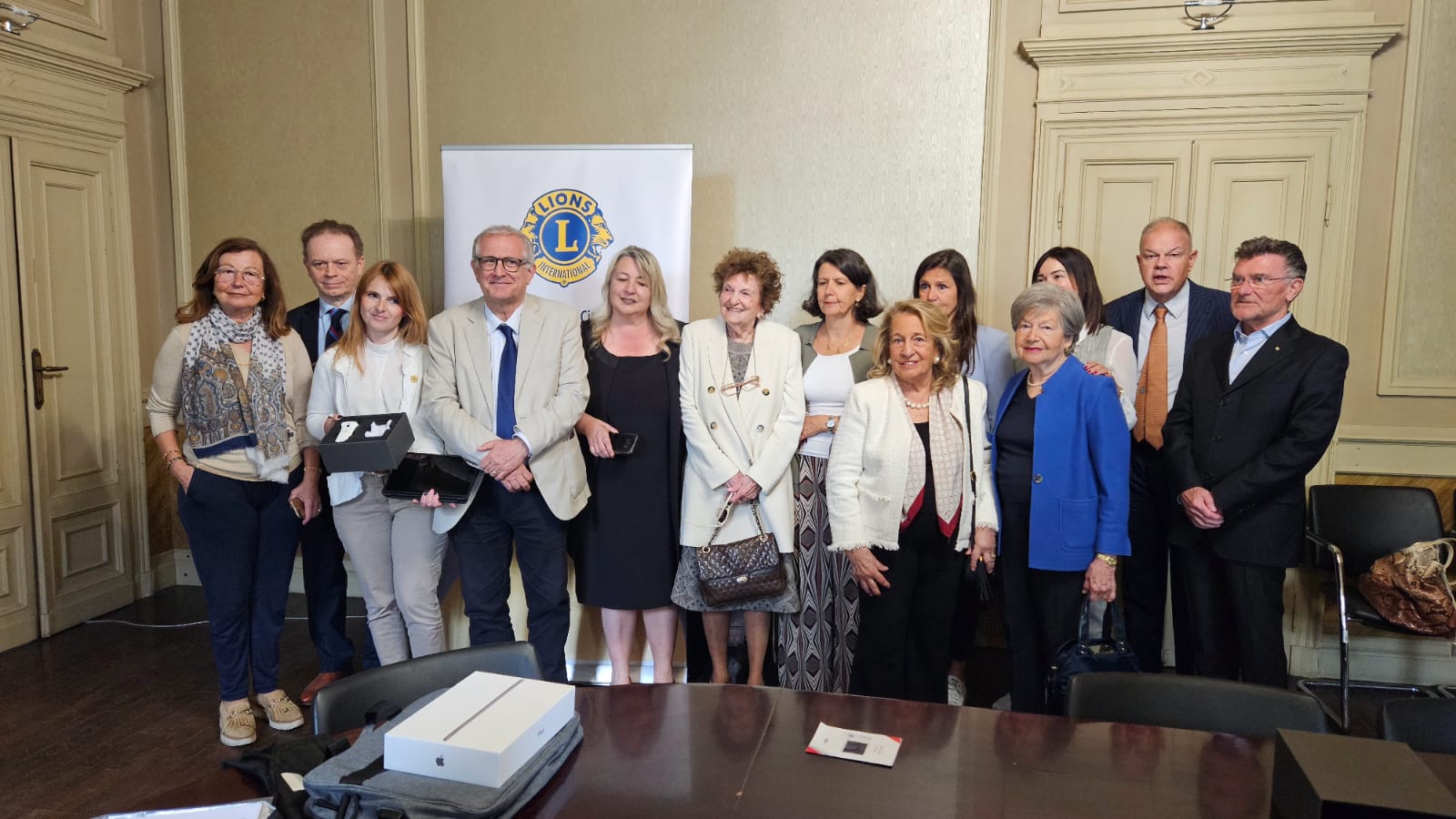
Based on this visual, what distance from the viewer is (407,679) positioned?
Result: 1.83 metres

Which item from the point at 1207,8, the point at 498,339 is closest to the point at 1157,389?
the point at 1207,8

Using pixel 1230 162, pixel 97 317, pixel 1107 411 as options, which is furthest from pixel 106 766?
pixel 1230 162

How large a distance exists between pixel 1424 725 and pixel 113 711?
399 centimetres

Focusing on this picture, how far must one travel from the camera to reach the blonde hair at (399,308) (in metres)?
3.04

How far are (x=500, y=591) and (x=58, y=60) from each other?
3318mm

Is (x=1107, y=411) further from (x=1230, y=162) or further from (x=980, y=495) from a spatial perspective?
(x=1230, y=162)

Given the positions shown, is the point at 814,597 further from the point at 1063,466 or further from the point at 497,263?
the point at 497,263

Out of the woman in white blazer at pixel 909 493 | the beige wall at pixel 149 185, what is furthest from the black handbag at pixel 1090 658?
the beige wall at pixel 149 185

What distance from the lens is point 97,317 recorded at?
459cm

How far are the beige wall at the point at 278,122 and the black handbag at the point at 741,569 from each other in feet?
8.72

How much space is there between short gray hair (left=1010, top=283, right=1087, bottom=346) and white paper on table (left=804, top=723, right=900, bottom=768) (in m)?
1.58

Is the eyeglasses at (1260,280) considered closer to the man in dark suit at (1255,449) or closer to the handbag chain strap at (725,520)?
the man in dark suit at (1255,449)

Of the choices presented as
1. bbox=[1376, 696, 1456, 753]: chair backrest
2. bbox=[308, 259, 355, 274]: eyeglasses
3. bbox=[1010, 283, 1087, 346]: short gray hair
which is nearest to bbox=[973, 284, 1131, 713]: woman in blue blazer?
bbox=[1010, 283, 1087, 346]: short gray hair

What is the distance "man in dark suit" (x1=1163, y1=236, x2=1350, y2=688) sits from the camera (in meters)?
2.84
